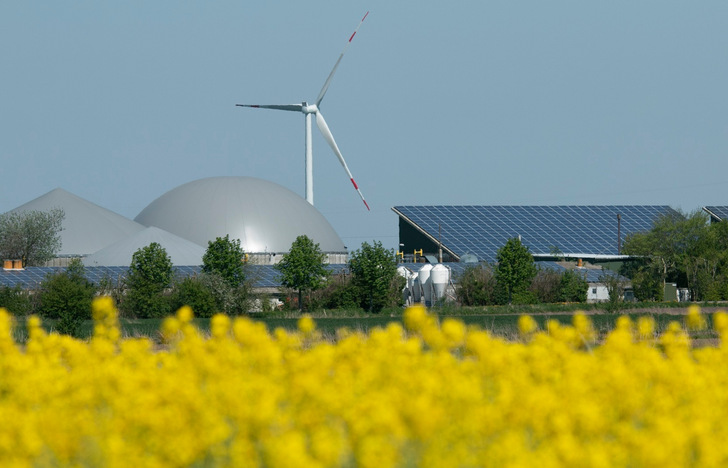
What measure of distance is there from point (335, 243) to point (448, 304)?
35.4m

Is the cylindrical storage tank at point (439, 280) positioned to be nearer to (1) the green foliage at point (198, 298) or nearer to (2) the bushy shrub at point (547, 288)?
(2) the bushy shrub at point (547, 288)

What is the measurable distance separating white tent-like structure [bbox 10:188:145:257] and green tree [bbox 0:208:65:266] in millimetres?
1189

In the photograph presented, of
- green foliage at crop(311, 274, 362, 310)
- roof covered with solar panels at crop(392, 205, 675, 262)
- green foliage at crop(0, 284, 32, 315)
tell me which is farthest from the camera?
roof covered with solar panels at crop(392, 205, 675, 262)

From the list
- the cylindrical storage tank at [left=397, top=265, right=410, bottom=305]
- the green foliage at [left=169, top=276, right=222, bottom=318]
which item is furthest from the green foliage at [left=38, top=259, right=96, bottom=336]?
the cylindrical storage tank at [left=397, top=265, right=410, bottom=305]

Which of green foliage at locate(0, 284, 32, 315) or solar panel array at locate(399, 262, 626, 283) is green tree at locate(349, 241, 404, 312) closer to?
solar panel array at locate(399, 262, 626, 283)

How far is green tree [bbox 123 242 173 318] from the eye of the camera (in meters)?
57.0

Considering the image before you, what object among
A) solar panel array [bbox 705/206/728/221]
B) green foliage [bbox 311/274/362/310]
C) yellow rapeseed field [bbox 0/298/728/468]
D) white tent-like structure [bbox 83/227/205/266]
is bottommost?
yellow rapeseed field [bbox 0/298/728/468]

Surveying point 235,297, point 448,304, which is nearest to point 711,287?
point 448,304

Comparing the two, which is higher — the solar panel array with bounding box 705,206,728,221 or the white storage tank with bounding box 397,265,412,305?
the solar panel array with bounding box 705,206,728,221

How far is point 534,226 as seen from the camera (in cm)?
9919

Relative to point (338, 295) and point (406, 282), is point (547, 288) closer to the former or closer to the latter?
point (406, 282)

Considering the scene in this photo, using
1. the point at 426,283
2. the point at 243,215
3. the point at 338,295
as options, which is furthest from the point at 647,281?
the point at 243,215

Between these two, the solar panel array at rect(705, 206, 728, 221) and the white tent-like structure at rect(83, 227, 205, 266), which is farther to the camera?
the solar panel array at rect(705, 206, 728, 221)

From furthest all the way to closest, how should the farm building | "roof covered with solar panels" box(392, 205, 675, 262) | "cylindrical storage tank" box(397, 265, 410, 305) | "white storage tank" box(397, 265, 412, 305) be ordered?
the farm building → "roof covered with solar panels" box(392, 205, 675, 262) → "white storage tank" box(397, 265, 412, 305) → "cylindrical storage tank" box(397, 265, 410, 305)
